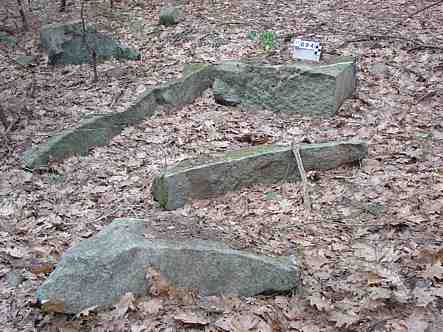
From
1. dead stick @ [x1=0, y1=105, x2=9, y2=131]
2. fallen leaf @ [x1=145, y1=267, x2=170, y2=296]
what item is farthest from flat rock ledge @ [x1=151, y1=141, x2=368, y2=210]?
dead stick @ [x1=0, y1=105, x2=9, y2=131]

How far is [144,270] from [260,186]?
1.90 metres

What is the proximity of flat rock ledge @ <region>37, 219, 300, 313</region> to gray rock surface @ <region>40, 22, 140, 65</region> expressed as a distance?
530 cm

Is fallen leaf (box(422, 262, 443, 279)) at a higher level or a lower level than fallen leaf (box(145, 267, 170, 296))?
lower

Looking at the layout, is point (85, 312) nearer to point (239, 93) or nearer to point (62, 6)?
point (239, 93)

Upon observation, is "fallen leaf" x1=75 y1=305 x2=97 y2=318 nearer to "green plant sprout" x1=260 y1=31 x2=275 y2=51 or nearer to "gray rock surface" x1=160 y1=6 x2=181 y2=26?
"green plant sprout" x1=260 y1=31 x2=275 y2=51

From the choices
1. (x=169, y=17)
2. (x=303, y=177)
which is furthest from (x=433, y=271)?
(x=169, y=17)

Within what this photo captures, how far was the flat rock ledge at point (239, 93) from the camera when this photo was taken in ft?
18.3

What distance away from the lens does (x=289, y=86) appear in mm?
6168

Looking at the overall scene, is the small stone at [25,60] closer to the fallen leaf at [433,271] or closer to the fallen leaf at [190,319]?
the fallen leaf at [190,319]

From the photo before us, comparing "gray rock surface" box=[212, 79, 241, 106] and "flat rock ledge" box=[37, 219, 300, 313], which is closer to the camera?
"flat rock ledge" box=[37, 219, 300, 313]

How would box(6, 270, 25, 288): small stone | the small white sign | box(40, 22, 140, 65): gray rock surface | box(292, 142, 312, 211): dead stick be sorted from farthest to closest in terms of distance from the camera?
box(40, 22, 140, 65): gray rock surface
the small white sign
box(292, 142, 312, 211): dead stick
box(6, 270, 25, 288): small stone

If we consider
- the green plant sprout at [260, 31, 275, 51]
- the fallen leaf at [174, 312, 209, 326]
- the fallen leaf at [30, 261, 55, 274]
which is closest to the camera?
the fallen leaf at [174, 312, 209, 326]

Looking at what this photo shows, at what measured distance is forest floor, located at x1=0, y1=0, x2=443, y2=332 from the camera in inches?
122

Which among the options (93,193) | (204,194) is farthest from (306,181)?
(93,193)
